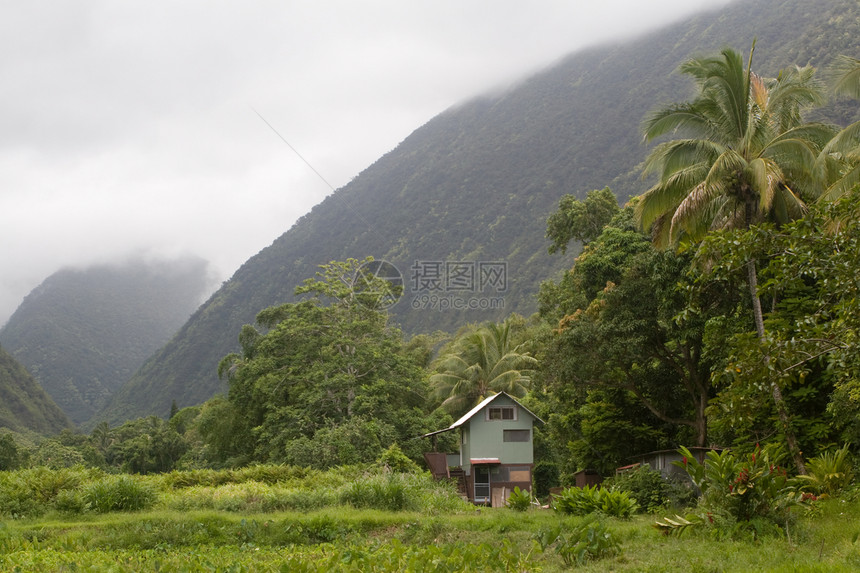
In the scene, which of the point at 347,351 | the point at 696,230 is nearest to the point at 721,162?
the point at 696,230

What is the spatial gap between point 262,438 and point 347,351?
18.6 feet

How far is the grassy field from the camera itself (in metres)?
8.29

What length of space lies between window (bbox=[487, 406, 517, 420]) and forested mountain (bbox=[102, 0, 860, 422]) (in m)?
37.7

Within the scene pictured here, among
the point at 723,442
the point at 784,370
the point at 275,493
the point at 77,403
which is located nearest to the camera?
the point at 784,370

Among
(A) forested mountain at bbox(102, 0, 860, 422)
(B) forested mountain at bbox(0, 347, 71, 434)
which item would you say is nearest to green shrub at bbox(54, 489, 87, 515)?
(A) forested mountain at bbox(102, 0, 860, 422)

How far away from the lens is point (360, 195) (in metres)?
140

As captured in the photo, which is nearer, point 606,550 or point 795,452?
point 606,550

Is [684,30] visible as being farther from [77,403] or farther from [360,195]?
[77,403]

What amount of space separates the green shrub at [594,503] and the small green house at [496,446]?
19.5 meters

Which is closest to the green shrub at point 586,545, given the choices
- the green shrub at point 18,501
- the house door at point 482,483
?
the green shrub at point 18,501

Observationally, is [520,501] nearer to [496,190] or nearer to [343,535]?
[343,535]

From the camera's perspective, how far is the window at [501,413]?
33.6 metres

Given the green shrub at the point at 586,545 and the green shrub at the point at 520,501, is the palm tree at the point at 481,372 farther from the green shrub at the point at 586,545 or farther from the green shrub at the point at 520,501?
the green shrub at the point at 586,545

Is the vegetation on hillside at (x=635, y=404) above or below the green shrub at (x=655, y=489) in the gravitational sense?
above
